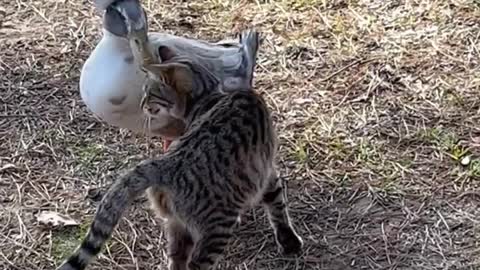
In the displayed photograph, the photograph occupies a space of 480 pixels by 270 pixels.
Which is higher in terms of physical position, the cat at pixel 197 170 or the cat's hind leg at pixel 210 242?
the cat at pixel 197 170

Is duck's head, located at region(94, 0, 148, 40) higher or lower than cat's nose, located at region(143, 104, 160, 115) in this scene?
higher

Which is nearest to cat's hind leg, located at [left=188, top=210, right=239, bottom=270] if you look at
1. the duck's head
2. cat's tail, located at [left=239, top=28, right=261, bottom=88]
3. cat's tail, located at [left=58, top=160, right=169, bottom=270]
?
cat's tail, located at [left=58, top=160, right=169, bottom=270]

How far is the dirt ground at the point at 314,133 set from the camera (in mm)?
4117

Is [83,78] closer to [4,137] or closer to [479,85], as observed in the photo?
[4,137]

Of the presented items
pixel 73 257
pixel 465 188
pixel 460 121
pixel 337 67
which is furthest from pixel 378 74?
pixel 73 257

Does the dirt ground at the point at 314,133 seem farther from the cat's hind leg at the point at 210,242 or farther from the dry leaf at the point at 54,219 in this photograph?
the cat's hind leg at the point at 210,242

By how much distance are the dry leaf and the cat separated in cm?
56

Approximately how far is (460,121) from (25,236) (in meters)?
1.98

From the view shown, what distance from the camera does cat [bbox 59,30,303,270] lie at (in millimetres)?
3480

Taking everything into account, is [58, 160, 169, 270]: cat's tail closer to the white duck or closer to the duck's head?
the white duck

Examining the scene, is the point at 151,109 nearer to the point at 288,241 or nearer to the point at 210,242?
the point at 210,242

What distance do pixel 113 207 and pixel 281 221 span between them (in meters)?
0.85

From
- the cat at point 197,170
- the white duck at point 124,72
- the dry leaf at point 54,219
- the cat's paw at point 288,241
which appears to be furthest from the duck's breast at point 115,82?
the cat's paw at point 288,241

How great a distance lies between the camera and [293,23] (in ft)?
18.7
